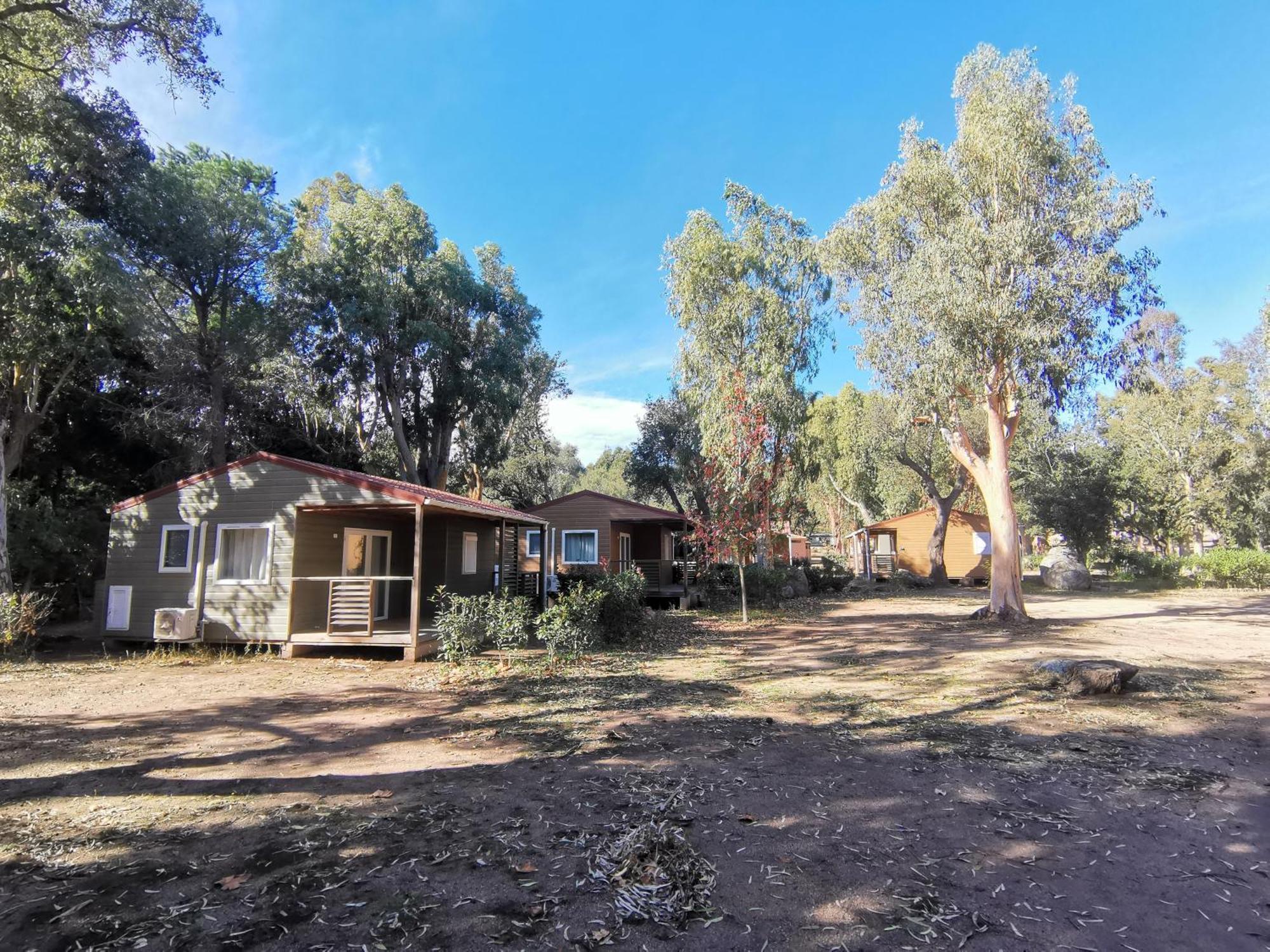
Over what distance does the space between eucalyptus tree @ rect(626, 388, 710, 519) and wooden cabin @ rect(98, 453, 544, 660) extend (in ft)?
60.6

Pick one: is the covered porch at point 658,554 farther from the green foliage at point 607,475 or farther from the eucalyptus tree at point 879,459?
the green foliage at point 607,475

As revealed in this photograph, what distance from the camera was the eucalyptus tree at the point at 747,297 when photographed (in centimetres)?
2100

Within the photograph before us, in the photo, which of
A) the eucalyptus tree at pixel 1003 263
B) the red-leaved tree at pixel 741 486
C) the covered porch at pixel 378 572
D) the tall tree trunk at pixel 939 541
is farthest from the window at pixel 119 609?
the tall tree trunk at pixel 939 541

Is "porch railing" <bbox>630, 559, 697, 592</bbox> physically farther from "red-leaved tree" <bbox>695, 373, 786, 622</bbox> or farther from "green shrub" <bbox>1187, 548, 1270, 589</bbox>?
"green shrub" <bbox>1187, 548, 1270, 589</bbox>

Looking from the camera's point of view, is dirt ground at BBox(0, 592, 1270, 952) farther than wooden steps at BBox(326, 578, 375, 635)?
No

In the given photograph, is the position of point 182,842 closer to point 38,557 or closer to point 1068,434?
point 38,557

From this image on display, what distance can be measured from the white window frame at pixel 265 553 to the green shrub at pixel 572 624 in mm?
5653

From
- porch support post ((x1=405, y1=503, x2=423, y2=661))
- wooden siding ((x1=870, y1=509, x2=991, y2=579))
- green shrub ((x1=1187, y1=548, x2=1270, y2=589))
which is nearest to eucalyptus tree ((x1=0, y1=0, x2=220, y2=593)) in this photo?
porch support post ((x1=405, y1=503, x2=423, y2=661))

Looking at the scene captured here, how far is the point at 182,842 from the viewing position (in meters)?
3.82

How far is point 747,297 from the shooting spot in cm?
2102

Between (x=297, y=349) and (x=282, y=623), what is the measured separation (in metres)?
12.6

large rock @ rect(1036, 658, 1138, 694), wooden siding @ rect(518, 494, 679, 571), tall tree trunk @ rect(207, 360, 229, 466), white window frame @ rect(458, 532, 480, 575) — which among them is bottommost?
large rock @ rect(1036, 658, 1138, 694)

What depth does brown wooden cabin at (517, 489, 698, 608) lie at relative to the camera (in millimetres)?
22344

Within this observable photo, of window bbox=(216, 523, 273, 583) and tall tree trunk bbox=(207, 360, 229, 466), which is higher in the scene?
tall tree trunk bbox=(207, 360, 229, 466)
